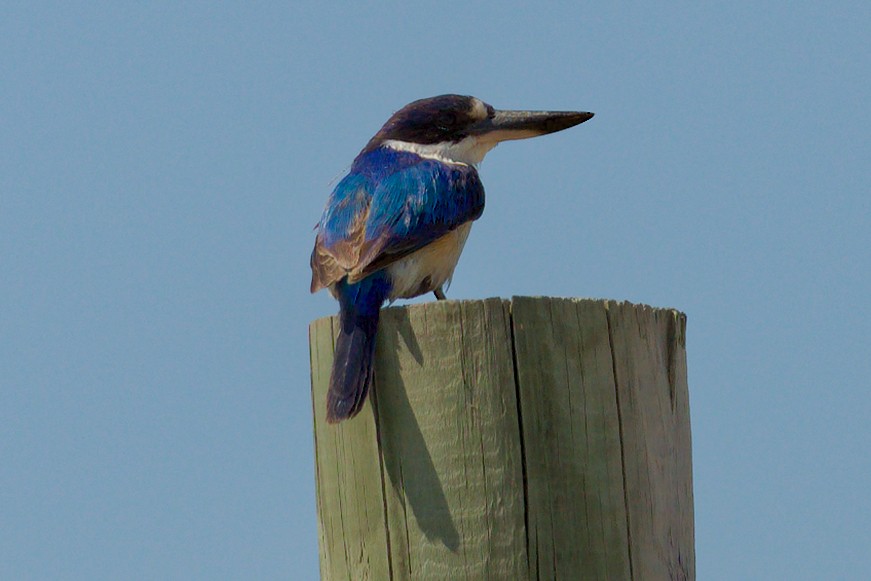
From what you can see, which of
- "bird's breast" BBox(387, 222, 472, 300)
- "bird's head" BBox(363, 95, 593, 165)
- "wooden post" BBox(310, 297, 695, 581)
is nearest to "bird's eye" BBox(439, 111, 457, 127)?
"bird's head" BBox(363, 95, 593, 165)

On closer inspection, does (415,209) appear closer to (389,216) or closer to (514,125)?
(389,216)

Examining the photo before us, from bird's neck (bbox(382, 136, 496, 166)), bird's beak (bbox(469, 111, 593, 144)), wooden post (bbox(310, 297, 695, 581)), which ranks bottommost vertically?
wooden post (bbox(310, 297, 695, 581))

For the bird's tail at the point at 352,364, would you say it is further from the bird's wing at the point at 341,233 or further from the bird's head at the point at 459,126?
the bird's head at the point at 459,126

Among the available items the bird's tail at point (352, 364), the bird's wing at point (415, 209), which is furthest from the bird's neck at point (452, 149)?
the bird's tail at point (352, 364)

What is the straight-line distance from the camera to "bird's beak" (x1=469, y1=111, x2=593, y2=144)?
5340 millimetres

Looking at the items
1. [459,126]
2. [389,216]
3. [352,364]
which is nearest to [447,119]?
[459,126]

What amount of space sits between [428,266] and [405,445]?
168 centimetres

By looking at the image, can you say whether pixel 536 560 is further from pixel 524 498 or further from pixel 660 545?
pixel 660 545

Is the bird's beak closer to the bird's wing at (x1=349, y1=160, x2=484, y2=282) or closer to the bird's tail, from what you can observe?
the bird's wing at (x1=349, y1=160, x2=484, y2=282)

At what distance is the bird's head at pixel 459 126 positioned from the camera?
5.34 meters

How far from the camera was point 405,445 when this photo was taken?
2.98 meters

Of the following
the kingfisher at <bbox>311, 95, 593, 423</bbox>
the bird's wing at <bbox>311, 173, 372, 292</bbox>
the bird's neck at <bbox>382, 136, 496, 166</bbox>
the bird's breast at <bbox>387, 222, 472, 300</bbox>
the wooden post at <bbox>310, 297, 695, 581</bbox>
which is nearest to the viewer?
the wooden post at <bbox>310, 297, 695, 581</bbox>

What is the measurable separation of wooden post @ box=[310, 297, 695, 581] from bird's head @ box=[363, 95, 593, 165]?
233 cm

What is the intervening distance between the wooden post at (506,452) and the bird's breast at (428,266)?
43.7 inches
